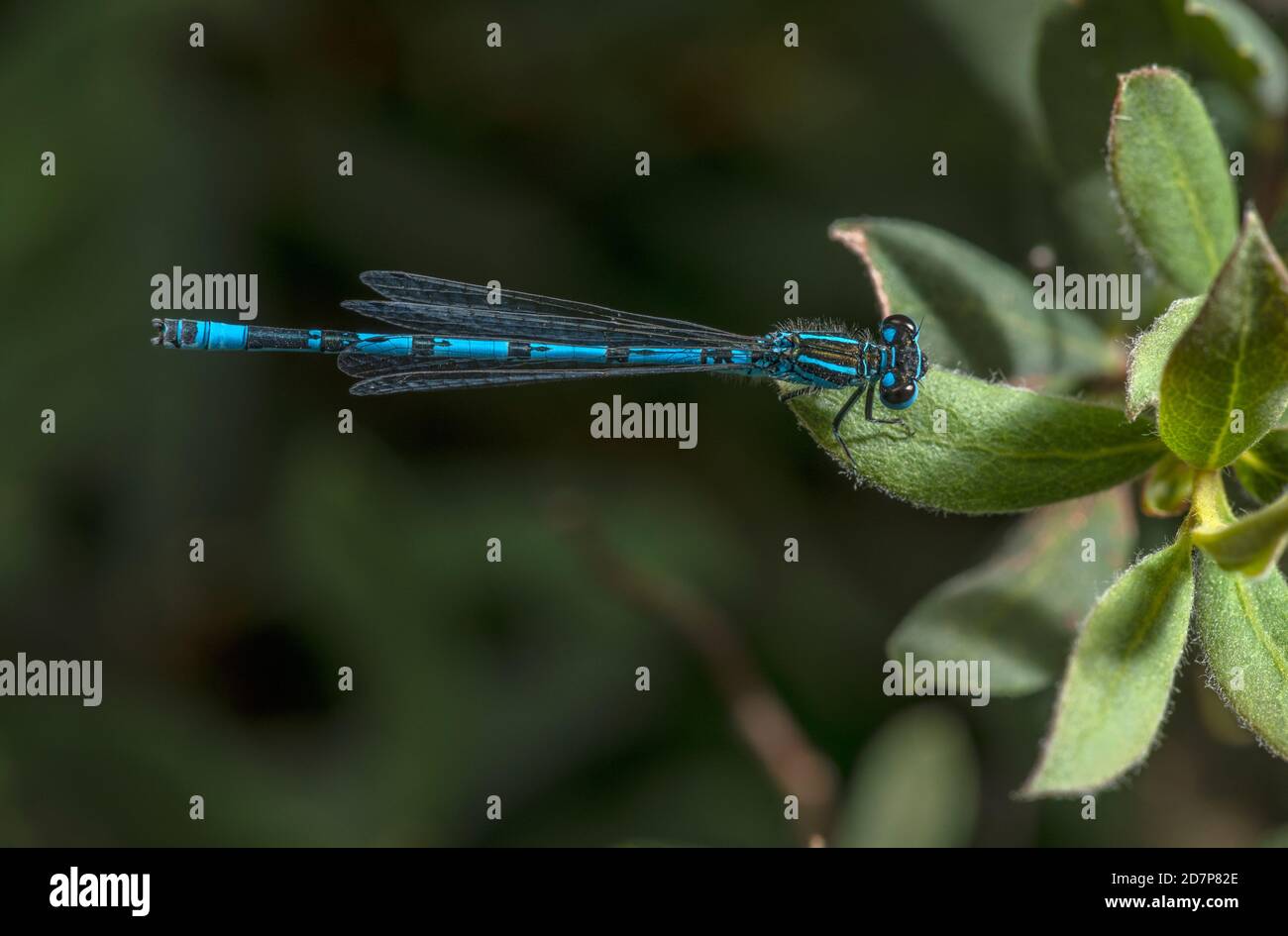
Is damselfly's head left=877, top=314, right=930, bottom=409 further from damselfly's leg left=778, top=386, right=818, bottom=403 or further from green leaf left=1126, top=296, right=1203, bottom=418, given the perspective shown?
green leaf left=1126, top=296, right=1203, bottom=418

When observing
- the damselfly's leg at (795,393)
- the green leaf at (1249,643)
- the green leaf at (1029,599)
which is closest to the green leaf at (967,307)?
the green leaf at (1029,599)

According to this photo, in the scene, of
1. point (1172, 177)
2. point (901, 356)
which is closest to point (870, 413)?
point (901, 356)

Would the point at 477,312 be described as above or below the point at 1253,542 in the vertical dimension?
above

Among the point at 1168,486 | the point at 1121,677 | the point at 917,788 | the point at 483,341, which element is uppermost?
the point at 483,341

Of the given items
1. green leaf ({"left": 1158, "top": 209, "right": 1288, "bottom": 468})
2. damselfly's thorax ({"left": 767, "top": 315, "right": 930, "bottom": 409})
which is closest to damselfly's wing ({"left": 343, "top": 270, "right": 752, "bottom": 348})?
damselfly's thorax ({"left": 767, "top": 315, "right": 930, "bottom": 409})

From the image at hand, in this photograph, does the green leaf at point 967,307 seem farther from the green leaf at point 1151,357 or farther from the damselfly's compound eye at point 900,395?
the green leaf at point 1151,357

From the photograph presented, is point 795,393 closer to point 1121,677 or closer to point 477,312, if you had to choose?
point 1121,677
